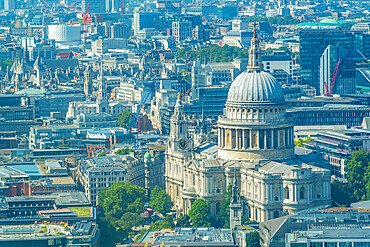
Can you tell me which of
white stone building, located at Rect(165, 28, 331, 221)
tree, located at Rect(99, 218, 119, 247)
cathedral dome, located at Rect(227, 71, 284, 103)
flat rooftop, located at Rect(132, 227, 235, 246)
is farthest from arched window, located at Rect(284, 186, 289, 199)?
flat rooftop, located at Rect(132, 227, 235, 246)

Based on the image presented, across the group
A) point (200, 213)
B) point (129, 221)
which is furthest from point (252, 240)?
point (129, 221)

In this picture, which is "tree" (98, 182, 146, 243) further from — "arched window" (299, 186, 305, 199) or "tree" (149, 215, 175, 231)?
"arched window" (299, 186, 305, 199)

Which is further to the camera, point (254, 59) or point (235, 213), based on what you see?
point (254, 59)

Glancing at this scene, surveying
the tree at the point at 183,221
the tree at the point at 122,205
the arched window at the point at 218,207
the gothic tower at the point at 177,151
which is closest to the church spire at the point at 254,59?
the gothic tower at the point at 177,151

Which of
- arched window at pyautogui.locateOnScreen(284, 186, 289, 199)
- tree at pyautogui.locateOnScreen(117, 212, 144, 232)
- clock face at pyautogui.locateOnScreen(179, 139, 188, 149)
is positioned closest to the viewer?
tree at pyautogui.locateOnScreen(117, 212, 144, 232)

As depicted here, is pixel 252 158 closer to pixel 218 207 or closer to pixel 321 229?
pixel 218 207

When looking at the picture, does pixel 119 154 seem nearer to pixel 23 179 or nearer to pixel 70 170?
pixel 70 170
